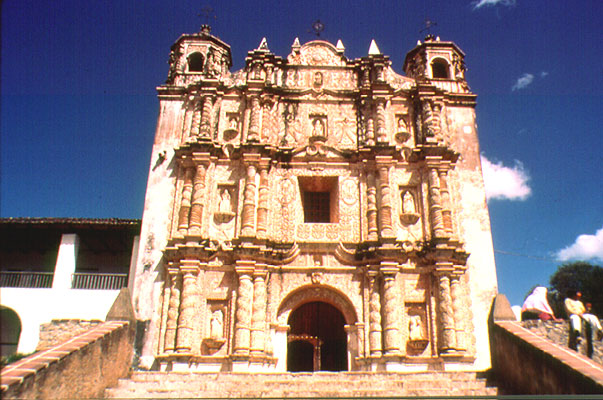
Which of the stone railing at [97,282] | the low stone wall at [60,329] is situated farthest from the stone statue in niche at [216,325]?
the stone railing at [97,282]

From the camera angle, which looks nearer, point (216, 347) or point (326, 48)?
point (216, 347)

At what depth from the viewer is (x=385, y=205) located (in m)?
14.7

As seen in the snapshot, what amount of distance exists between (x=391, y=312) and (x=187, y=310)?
569 centimetres

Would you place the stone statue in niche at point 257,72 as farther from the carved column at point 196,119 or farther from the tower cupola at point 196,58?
the carved column at point 196,119

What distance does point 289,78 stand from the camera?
17062 millimetres

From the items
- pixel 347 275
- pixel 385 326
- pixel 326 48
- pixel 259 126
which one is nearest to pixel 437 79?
pixel 326 48

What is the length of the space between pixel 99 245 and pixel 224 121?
654 centimetres

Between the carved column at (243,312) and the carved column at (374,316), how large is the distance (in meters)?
3.40

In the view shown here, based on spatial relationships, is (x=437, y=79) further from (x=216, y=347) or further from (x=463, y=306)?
(x=216, y=347)

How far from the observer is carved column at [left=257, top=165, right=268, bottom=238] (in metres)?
14.5

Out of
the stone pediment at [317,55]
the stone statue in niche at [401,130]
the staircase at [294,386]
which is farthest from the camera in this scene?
the stone pediment at [317,55]

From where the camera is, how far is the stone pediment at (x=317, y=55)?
17.3 m

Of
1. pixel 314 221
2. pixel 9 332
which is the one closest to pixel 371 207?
pixel 314 221

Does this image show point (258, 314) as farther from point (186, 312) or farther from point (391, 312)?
point (391, 312)
